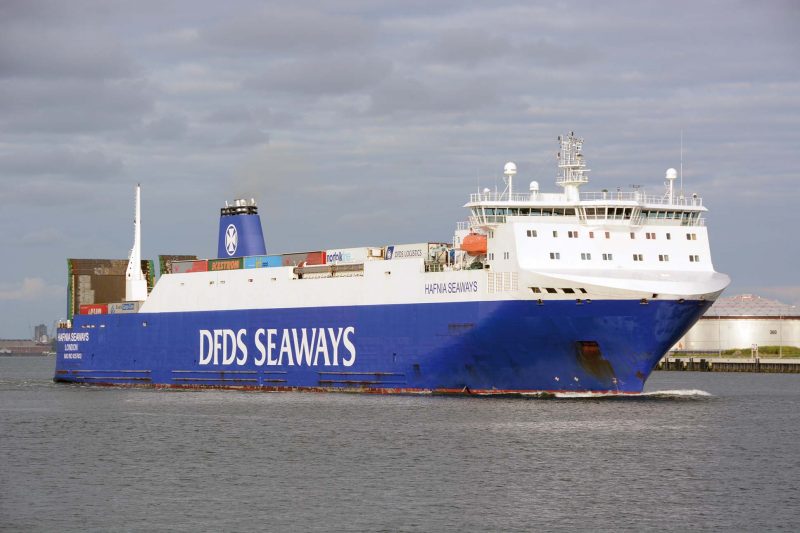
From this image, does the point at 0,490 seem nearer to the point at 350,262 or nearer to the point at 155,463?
the point at 155,463

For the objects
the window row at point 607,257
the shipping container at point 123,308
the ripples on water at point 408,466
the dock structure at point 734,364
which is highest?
the window row at point 607,257

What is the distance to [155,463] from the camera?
31.5m

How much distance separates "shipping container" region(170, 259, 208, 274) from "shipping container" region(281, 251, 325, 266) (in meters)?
6.09

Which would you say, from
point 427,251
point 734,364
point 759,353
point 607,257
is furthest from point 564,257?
point 759,353

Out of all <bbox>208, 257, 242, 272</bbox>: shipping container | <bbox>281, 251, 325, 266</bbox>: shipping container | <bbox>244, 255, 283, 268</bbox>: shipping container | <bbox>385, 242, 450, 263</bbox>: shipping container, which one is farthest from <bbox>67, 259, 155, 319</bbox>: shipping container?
<bbox>385, 242, 450, 263</bbox>: shipping container

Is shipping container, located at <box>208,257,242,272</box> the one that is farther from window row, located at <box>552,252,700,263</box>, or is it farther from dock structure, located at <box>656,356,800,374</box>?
dock structure, located at <box>656,356,800,374</box>

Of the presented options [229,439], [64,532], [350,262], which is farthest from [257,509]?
[350,262]

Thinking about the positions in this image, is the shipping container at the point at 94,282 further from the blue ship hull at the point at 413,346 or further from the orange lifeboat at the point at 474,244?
the orange lifeboat at the point at 474,244

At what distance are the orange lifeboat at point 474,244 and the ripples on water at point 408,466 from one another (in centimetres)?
586

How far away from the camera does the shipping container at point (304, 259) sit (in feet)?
173

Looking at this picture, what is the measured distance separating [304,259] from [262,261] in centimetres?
297

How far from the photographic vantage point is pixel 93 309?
6506cm

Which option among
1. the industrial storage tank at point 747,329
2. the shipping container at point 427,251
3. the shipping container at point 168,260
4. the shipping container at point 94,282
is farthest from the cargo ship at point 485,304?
the industrial storage tank at point 747,329

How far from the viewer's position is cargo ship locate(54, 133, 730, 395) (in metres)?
42.3
